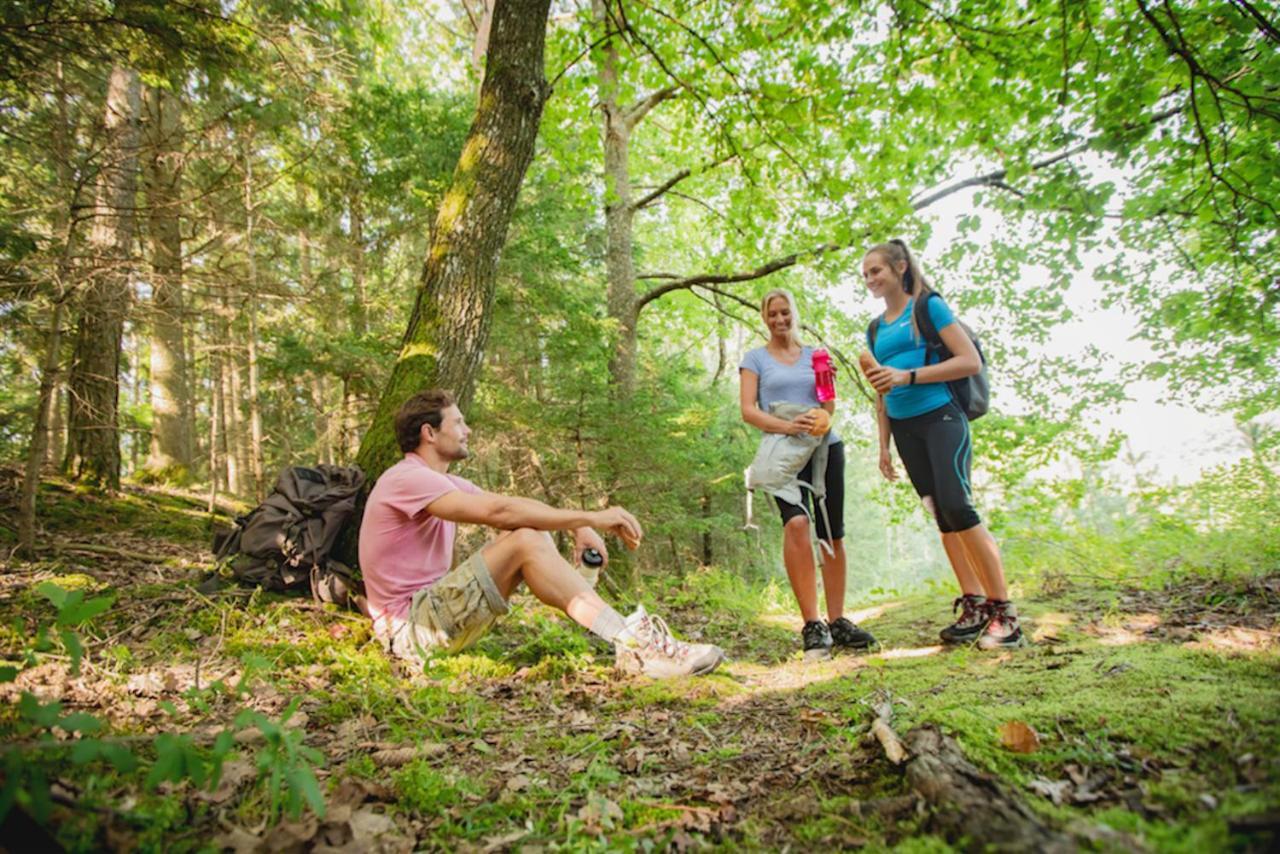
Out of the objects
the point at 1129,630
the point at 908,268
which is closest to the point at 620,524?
the point at 908,268

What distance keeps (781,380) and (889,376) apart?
31.4 inches

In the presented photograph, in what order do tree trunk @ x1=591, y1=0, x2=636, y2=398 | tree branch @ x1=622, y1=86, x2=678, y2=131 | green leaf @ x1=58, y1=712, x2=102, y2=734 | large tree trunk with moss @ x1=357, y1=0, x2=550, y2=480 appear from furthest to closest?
tree branch @ x1=622, y1=86, x2=678, y2=131
tree trunk @ x1=591, y1=0, x2=636, y2=398
large tree trunk with moss @ x1=357, y1=0, x2=550, y2=480
green leaf @ x1=58, y1=712, x2=102, y2=734

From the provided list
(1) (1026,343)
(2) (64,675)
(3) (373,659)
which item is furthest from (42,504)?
(1) (1026,343)

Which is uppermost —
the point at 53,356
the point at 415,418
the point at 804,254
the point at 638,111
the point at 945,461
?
the point at 638,111

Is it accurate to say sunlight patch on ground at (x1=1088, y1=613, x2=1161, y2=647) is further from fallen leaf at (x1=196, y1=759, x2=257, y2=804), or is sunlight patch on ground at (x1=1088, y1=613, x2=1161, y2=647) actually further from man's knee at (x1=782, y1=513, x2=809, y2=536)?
fallen leaf at (x1=196, y1=759, x2=257, y2=804)

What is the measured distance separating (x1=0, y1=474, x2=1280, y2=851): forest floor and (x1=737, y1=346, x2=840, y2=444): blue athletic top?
1746 mm

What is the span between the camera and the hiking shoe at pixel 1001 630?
3.40 metres

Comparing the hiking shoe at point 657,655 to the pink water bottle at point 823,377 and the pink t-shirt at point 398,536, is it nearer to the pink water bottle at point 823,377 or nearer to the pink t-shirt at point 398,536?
the pink t-shirt at point 398,536

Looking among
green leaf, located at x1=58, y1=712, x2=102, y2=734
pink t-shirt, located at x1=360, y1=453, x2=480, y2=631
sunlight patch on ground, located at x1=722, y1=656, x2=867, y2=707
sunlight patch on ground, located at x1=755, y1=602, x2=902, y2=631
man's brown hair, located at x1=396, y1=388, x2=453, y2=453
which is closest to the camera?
green leaf, located at x1=58, y1=712, x2=102, y2=734

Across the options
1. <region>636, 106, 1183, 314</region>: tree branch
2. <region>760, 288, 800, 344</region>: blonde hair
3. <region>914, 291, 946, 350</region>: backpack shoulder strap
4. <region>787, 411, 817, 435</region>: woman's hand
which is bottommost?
<region>787, 411, 817, 435</region>: woman's hand

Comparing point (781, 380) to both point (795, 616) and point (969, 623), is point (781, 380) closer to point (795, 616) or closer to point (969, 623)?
point (969, 623)

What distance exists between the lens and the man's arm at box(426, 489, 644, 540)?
3.10m

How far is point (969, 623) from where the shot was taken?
372 cm

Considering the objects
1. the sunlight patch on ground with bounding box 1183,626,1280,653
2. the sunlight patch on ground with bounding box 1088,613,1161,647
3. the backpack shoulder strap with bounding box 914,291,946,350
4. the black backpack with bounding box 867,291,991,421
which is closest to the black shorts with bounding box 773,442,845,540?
the black backpack with bounding box 867,291,991,421
